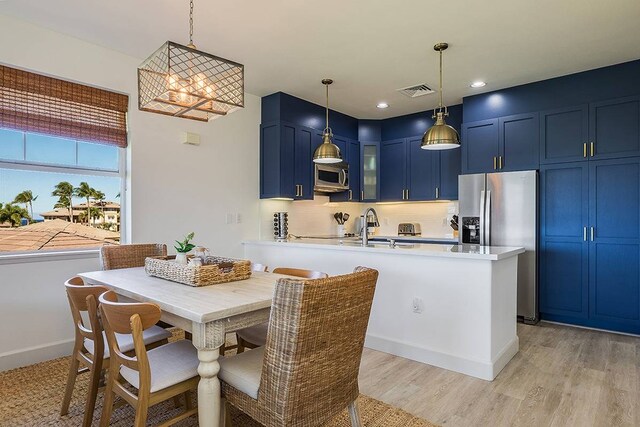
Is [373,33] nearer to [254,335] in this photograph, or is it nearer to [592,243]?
Answer: [254,335]

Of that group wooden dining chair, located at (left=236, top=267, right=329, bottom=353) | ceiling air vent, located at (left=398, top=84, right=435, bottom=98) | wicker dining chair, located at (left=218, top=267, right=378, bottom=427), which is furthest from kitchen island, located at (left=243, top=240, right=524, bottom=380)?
ceiling air vent, located at (left=398, top=84, right=435, bottom=98)

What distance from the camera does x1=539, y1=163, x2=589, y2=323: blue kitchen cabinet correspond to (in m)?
3.81

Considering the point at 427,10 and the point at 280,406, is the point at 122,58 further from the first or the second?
the point at 280,406

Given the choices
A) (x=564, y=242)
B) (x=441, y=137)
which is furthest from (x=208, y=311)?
(x=564, y=242)

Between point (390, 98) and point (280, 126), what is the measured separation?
1490mm

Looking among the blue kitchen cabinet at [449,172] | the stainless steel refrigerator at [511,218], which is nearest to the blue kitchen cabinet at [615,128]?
the stainless steel refrigerator at [511,218]

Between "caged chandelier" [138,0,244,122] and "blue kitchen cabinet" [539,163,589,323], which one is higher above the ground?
"caged chandelier" [138,0,244,122]

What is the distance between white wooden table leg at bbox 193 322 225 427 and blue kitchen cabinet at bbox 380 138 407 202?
4.34m

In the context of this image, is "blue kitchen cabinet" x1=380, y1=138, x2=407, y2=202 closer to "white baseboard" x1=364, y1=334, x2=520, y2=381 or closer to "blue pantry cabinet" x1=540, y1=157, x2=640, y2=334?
"blue pantry cabinet" x1=540, y1=157, x2=640, y2=334

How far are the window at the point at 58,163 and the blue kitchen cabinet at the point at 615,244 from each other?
15.5 feet

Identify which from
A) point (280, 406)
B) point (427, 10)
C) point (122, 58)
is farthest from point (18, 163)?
point (427, 10)

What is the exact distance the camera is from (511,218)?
4.08 meters

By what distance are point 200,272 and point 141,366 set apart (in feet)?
2.18

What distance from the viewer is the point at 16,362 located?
281 centimetres
